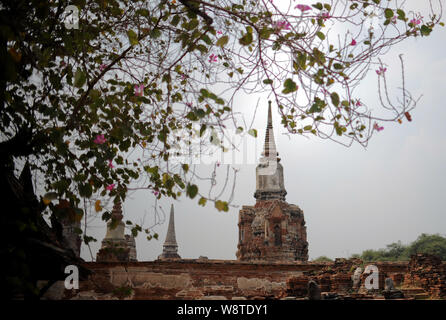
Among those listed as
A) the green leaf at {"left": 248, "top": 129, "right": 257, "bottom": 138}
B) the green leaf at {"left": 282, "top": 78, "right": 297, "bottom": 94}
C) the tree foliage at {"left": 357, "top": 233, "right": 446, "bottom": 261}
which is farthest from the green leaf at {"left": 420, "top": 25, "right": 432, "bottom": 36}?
the tree foliage at {"left": 357, "top": 233, "right": 446, "bottom": 261}

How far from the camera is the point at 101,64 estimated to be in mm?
4371

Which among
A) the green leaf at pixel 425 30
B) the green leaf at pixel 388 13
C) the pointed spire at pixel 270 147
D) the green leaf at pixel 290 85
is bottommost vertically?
the green leaf at pixel 290 85

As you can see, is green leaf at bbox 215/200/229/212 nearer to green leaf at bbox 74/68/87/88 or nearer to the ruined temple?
green leaf at bbox 74/68/87/88

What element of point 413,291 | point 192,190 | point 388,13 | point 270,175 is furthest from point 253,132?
point 270,175

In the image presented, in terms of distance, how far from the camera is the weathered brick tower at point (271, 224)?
1692 cm

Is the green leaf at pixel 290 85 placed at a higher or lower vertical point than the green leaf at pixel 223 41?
lower

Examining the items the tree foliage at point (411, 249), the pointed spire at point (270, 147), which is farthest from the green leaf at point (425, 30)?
the tree foliage at point (411, 249)

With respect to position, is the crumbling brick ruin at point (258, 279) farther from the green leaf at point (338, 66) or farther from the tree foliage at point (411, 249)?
the tree foliage at point (411, 249)

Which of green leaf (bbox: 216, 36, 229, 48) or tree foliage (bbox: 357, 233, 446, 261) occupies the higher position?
green leaf (bbox: 216, 36, 229, 48)

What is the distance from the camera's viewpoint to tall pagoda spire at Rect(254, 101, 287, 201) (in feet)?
61.7

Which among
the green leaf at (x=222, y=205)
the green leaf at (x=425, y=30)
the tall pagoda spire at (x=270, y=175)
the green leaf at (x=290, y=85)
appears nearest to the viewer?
the green leaf at (x=222, y=205)

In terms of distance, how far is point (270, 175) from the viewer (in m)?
19.5

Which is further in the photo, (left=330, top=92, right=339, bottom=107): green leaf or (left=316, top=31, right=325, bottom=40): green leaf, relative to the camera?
(left=316, top=31, right=325, bottom=40): green leaf

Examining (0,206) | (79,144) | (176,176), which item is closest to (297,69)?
(176,176)
